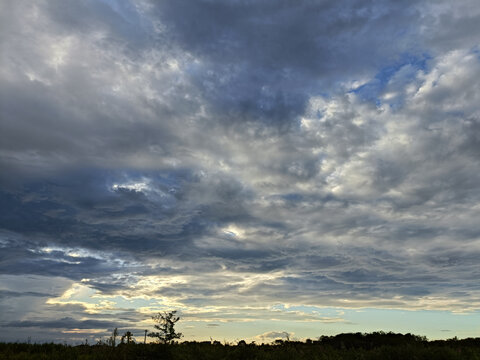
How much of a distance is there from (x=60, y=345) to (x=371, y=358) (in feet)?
71.7

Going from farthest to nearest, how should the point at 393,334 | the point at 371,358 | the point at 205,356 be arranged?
the point at 393,334 < the point at 205,356 < the point at 371,358

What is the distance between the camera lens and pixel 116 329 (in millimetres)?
28391

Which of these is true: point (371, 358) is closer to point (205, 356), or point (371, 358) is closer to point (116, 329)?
point (205, 356)

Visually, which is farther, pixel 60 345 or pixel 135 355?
pixel 60 345

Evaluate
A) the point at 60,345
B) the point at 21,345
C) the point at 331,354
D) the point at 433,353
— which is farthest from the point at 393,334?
the point at 21,345

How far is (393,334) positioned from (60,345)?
27.4 m

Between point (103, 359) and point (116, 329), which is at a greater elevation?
point (116, 329)

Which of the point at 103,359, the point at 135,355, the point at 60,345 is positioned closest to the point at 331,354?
the point at 135,355

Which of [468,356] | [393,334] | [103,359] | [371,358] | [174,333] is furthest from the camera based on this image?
[174,333]

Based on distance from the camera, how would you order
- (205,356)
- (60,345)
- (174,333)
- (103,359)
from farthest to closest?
(174,333)
(60,345)
(103,359)
(205,356)

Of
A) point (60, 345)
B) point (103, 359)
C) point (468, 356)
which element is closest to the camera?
point (468, 356)

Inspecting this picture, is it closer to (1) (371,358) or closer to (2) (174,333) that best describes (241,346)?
(1) (371,358)

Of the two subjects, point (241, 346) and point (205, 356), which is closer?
point (205, 356)

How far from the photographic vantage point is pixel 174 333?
134ft
